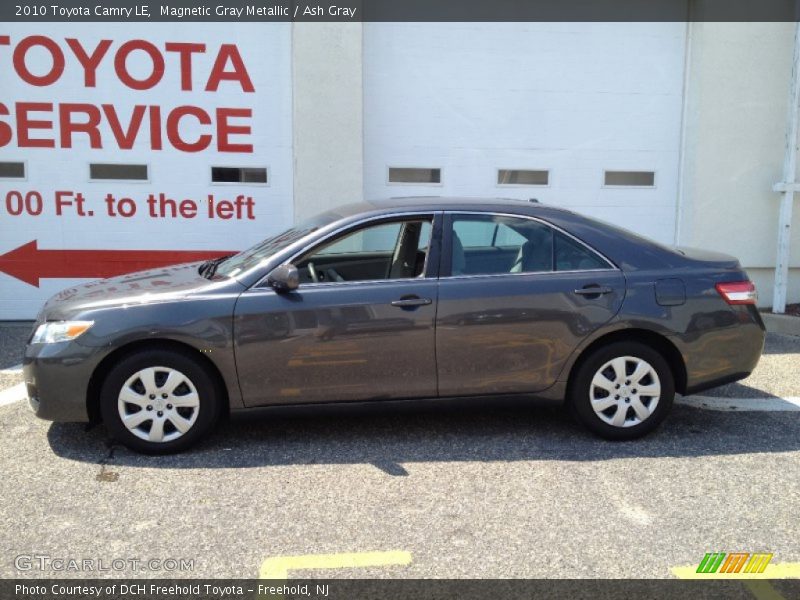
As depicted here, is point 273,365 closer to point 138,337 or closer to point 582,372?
point 138,337

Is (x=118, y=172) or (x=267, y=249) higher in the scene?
(x=118, y=172)

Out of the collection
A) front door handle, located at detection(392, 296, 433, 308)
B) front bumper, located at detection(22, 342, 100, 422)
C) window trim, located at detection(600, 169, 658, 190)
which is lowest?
front bumper, located at detection(22, 342, 100, 422)

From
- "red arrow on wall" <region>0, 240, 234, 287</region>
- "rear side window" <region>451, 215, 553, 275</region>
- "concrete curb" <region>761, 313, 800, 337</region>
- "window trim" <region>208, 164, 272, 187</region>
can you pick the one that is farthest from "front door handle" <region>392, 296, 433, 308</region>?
"concrete curb" <region>761, 313, 800, 337</region>

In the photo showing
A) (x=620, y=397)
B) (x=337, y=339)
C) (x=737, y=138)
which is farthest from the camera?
(x=737, y=138)

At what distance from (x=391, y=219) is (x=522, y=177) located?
425 centimetres

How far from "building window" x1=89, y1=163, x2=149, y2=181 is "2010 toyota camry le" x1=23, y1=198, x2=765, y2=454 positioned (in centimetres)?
344

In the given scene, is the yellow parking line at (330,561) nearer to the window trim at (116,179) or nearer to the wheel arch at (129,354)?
the wheel arch at (129,354)

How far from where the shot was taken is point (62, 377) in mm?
4148

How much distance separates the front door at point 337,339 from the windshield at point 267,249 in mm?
220

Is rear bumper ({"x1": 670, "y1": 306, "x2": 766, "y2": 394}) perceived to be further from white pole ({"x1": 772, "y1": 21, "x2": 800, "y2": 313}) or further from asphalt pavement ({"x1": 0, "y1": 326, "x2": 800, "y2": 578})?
white pole ({"x1": 772, "y1": 21, "x2": 800, "y2": 313})

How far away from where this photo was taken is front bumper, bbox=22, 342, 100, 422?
413 cm
